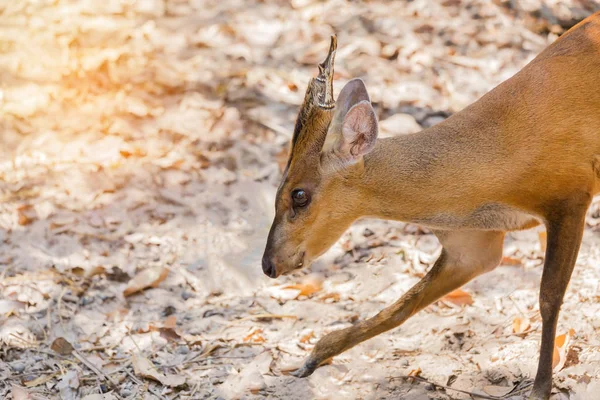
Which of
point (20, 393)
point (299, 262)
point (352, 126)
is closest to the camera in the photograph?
point (352, 126)

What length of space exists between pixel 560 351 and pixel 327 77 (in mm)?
1777

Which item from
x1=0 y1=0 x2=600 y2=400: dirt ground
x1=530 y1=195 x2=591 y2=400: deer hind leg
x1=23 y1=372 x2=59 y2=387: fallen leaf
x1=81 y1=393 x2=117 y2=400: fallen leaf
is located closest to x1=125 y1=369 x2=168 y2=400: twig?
x1=0 y1=0 x2=600 y2=400: dirt ground

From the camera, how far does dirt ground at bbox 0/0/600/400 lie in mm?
4457

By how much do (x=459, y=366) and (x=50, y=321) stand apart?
7.79ft

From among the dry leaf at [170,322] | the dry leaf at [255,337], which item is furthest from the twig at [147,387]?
the dry leaf at [255,337]

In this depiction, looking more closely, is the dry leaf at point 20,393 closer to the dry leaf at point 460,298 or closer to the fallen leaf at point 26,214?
the fallen leaf at point 26,214

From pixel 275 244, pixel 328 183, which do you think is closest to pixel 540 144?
pixel 328 183

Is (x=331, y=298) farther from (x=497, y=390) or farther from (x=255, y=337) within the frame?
(x=497, y=390)

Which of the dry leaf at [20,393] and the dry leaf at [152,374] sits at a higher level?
the dry leaf at [20,393]

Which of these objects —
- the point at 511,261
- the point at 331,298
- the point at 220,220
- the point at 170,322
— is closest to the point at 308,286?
the point at 331,298

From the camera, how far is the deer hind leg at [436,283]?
4324mm

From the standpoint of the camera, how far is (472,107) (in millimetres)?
4184

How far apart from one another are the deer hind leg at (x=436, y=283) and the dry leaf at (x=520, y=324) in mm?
447

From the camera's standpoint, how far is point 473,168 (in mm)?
3975
